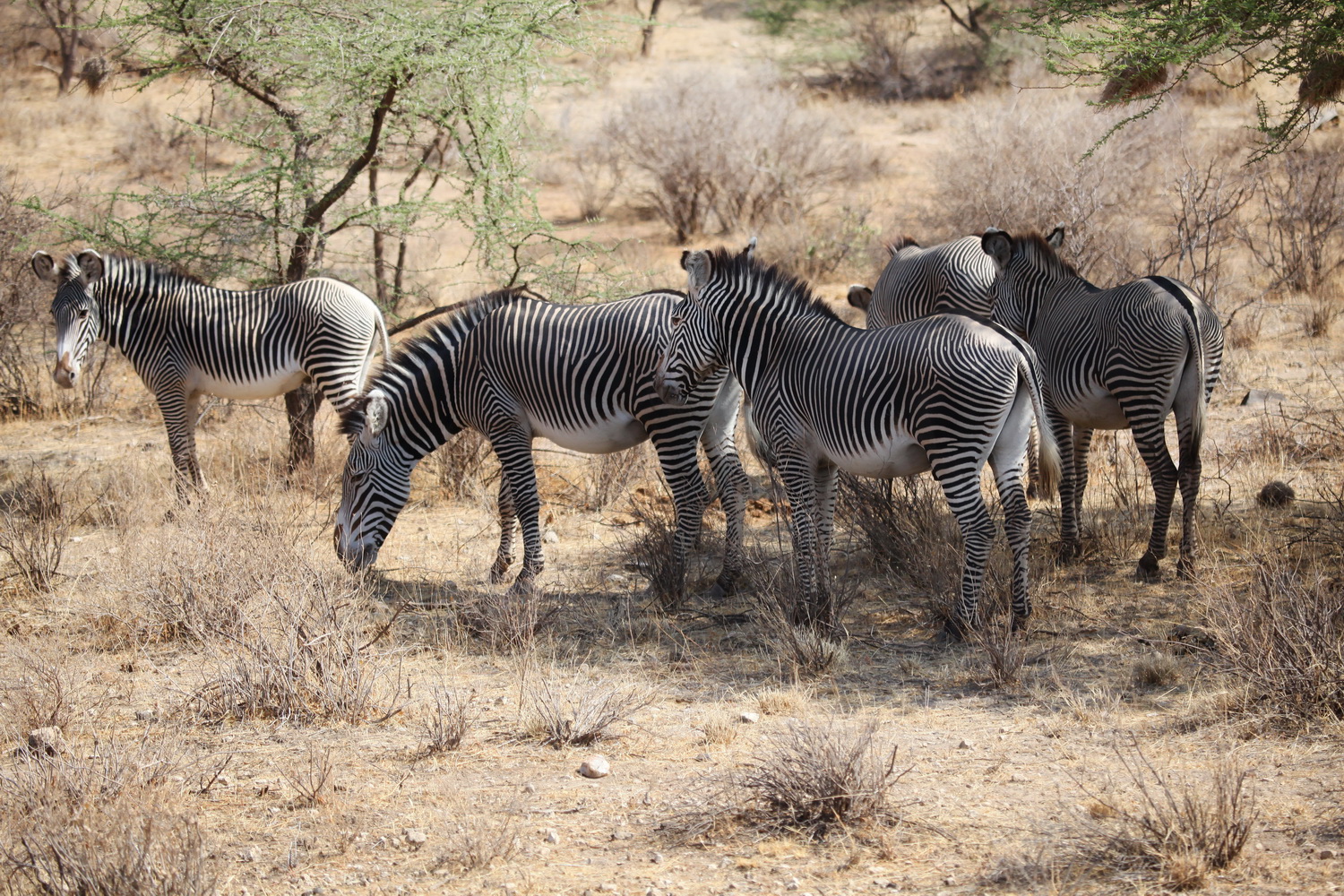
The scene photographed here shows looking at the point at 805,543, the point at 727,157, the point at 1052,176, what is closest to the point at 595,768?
the point at 805,543

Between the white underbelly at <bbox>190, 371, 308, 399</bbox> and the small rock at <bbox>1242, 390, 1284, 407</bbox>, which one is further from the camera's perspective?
the small rock at <bbox>1242, 390, 1284, 407</bbox>

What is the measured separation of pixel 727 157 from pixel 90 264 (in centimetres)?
1103

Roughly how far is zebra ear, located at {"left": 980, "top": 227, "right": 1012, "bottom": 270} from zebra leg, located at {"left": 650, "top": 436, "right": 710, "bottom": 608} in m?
2.29

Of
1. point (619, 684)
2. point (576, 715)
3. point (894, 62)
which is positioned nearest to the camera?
point (576, 715)

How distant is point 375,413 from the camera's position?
6.99 m

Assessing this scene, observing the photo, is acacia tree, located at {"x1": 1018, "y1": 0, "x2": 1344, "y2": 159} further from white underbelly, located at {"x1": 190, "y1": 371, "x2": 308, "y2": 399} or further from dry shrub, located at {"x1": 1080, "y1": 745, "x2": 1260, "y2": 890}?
white underbelly, located at {"x1": 190, "y1": 371, "x2": 308, "y2": 399}

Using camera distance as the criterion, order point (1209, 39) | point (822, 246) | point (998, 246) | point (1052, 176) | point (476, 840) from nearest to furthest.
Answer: point (476, 840) → point (1209, 39) → point (998, 246) → point (1052, 176) → point (822, 246)

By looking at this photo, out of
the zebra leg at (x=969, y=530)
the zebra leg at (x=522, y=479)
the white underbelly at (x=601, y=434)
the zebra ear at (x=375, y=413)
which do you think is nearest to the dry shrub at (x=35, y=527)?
the zebra ear at (x=375, y=413)

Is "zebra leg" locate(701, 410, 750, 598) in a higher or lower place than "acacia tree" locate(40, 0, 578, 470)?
lower

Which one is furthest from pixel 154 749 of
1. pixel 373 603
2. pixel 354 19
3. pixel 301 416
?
pixel 354 19

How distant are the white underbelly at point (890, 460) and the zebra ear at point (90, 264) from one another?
230 inches

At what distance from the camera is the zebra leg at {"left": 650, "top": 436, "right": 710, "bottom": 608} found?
674 centimetres

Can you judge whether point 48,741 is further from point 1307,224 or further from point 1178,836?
point 1307,224

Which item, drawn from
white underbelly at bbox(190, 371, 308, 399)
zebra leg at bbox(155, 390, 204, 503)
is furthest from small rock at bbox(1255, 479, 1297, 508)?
zebra leg at bbox(155, 390, 204, 503)
